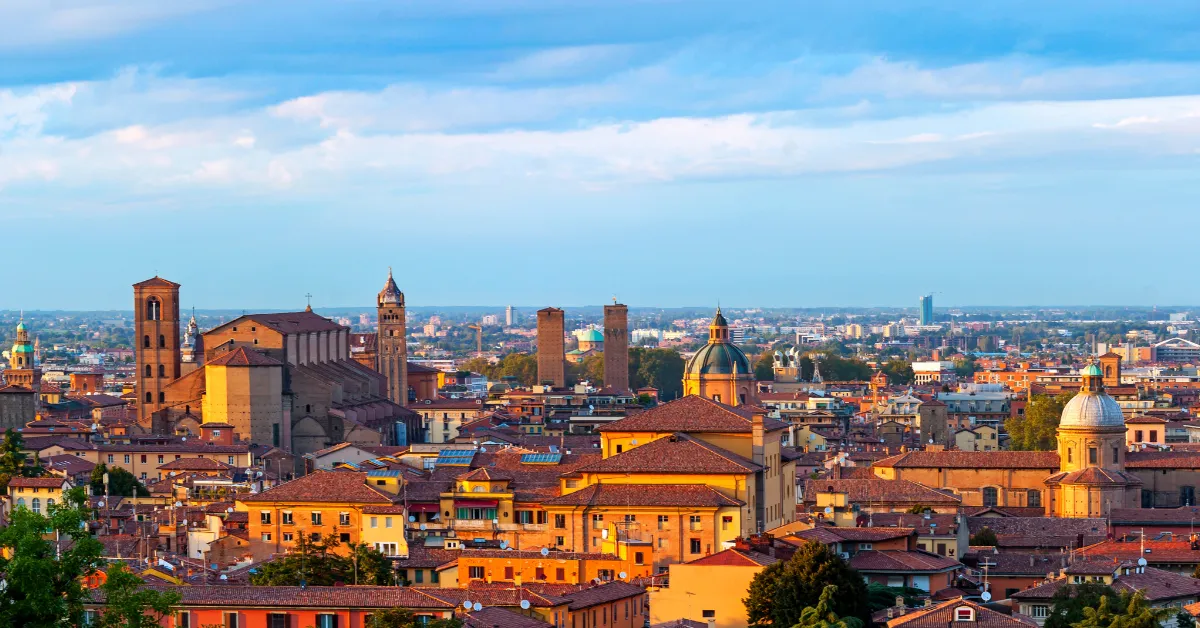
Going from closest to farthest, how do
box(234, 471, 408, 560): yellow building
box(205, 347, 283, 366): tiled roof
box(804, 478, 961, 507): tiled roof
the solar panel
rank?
box(234, 471, 408, 560): yellow building
the solar panel
box(804, 478, 961, 507): tiled roof
box(205, 347, 283, 366): tiled roof

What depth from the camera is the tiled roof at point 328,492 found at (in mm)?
48406

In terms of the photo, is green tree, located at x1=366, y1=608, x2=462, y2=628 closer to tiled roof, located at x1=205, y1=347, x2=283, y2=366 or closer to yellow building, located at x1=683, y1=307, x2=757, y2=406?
yellow building, located at x1=683, y1=307, x2=757, y2=406

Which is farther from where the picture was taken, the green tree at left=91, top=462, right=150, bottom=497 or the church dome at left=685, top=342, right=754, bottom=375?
the church dome at left=685, top=342, right=754, bottom=375

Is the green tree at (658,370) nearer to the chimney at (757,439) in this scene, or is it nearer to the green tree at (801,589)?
the chimney at (757,439)

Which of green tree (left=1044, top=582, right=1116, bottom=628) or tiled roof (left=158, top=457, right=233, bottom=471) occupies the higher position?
tiled roof (left=158, top=457, right=233, bottom=471)

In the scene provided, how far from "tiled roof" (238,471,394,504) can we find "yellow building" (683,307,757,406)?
31822mm

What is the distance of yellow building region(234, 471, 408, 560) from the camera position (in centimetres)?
4762

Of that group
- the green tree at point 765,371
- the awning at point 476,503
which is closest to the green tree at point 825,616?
the awning at point 476,503

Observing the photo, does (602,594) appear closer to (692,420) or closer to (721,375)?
(692,420)

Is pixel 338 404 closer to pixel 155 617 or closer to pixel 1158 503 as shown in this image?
pixel 1158 503

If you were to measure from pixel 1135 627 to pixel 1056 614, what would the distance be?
359cm

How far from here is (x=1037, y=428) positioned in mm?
84500

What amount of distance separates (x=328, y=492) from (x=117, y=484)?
14.0 meters

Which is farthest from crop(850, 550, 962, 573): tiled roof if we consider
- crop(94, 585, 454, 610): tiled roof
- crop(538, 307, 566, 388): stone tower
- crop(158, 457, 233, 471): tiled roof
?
crop(538, 307, 566, 388): stone tower
